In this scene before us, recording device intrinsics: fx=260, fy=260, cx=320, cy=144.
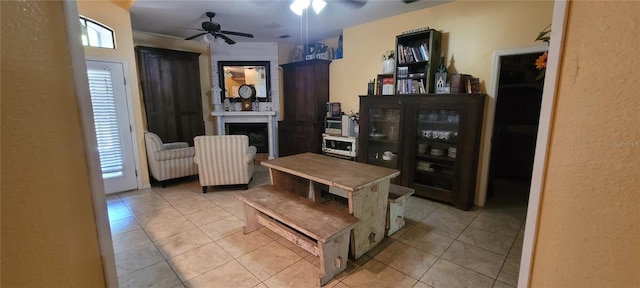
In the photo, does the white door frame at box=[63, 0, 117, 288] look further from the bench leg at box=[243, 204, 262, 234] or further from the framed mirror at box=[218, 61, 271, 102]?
the framed mirror at box=[218, 61, 271, 102]

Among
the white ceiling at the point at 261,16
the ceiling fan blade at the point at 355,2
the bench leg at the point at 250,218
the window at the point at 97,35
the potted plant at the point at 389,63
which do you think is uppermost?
the white ceiling at the point at 261,16

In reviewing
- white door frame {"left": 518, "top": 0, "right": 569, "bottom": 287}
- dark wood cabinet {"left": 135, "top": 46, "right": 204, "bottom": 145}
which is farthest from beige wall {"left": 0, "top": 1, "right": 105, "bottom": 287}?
dark wood cabinet {"left": 135, "top": 46, "right": 204, "bottom": 145}

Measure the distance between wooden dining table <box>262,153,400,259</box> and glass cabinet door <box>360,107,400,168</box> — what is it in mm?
1394

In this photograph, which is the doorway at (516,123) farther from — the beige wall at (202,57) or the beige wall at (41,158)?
the beige wall at (202,57)

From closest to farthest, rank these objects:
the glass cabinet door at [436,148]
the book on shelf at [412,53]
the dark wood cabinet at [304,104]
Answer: the glass cabinet door at [436,148] → the book on shelf at [412,53] → the dark wood cabinet at [304,104]

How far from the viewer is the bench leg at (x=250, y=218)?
8.61 feet

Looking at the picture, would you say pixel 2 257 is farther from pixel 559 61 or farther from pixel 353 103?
pixel 353 103

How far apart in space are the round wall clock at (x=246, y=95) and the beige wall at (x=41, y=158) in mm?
5213

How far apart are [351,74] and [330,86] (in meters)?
0.55

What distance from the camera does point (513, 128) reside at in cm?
419

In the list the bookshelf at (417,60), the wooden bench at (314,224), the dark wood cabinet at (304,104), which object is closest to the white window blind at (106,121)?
the wooden bench at (314,224)

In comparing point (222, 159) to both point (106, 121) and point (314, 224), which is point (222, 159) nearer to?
point (106, 121)

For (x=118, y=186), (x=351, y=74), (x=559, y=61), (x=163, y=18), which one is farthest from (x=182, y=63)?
(x=559, y=61)

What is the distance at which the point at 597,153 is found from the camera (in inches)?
23.4
